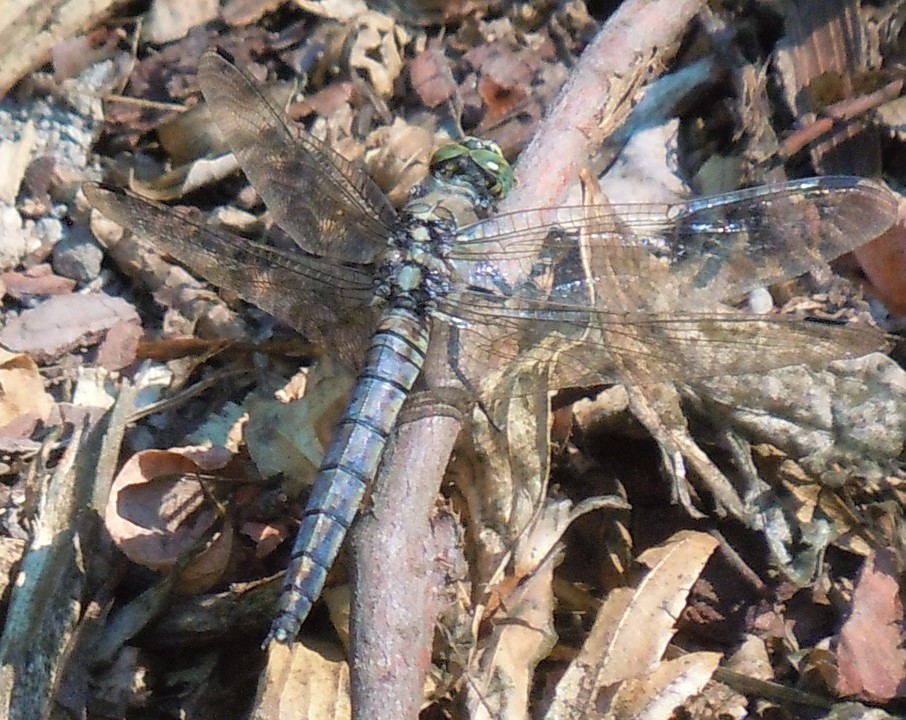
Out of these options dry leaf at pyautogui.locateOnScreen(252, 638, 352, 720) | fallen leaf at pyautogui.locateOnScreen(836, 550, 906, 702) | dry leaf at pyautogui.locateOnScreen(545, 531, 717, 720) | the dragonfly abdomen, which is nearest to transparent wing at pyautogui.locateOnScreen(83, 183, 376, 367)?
the dragonfly abdomen

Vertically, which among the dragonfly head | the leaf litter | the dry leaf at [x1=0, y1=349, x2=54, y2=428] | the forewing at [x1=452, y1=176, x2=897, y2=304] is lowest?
the leaf litter

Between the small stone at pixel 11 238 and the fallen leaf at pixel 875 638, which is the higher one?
the small stone at pixel 11 238

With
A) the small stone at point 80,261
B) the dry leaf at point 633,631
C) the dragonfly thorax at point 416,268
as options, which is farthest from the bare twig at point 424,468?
the small stone at point 80,261

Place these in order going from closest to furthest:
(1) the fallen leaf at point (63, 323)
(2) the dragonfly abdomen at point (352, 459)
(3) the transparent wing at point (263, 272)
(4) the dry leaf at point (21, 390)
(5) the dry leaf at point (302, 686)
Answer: (5) the dry leaf at point (302, 686) → (2) the dragonfly abdomen at point (352, 459) → (3) the transparent wing at point (263, 272) → (4) the dry leaf at point (21, 390) → (1) the fallen leaf at point (63, 323)

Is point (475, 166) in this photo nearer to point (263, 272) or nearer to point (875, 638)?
point (263, 272)

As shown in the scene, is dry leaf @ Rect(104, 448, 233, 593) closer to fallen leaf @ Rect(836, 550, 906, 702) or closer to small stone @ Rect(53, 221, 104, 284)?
small stone @ Rect(53, 221, 104, 284)

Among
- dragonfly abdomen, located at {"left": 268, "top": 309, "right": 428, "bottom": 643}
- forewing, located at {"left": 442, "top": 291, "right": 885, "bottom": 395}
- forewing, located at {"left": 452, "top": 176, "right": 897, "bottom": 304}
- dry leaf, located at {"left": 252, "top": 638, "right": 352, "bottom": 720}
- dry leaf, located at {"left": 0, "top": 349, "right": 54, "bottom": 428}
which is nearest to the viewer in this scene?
dry leaf, located at {"left": 252, "top": 638, "right": 352, "bottom": 720}

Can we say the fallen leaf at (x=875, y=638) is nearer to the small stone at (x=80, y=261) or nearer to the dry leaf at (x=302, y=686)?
the dry leaf at (x=302, y=686)

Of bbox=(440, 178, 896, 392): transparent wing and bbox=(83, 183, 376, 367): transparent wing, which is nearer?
bbox=(440, 178, 896, 392): transparent wing

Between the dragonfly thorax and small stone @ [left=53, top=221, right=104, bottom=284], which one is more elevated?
small stone @ [left=53, top=221, right=104, bottom=284]
